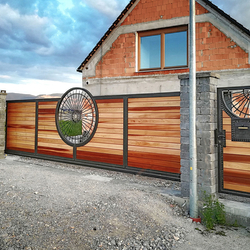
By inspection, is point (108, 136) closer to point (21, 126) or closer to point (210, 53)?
point (21, 126)

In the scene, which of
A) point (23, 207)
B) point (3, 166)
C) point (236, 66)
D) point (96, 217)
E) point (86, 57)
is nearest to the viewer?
point (96, 217)

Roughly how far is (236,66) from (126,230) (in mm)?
7595

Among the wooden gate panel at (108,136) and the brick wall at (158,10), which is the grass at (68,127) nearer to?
the wooden gate panel at (108,136)

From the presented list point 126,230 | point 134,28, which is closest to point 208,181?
point 126,230

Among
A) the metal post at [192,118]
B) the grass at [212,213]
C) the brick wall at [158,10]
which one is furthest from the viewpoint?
the brick wall at [158,10]

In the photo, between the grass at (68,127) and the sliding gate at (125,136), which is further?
the grass at (68,127)

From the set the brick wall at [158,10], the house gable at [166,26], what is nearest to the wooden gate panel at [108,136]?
the house gable at [166,26]

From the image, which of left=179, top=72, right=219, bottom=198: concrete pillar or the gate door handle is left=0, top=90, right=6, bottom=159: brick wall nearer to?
left=179, top=72, right=219, bottom=198: concrete pillar

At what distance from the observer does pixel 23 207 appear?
449 cm

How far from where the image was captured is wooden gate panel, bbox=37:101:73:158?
335 inches

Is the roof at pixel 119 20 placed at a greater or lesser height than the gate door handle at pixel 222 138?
greater

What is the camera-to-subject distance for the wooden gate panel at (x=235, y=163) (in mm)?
4928

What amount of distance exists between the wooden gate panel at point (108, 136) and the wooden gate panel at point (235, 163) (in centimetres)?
299

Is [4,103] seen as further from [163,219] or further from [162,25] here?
[163,219]
